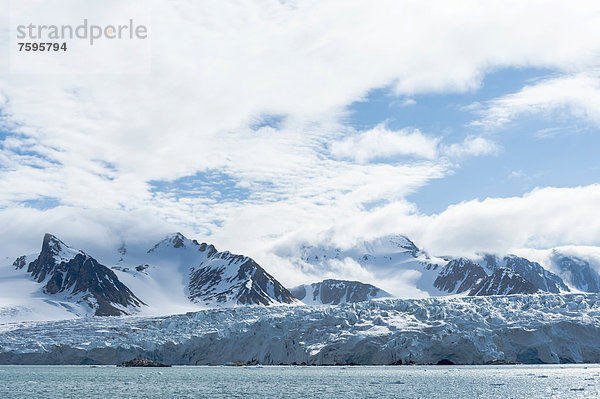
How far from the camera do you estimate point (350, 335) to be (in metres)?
154

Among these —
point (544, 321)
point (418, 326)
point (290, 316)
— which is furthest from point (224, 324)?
point (544, 321)

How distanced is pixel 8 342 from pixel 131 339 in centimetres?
3472

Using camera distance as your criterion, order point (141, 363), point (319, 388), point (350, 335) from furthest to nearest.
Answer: point (141, 363), point (350, 335), point (319, 388)

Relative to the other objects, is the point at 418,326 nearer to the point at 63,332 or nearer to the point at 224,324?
the point at 224,324

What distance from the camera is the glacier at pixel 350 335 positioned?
14525 cm

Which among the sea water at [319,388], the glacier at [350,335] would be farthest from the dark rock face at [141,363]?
the sea water at [319,388]

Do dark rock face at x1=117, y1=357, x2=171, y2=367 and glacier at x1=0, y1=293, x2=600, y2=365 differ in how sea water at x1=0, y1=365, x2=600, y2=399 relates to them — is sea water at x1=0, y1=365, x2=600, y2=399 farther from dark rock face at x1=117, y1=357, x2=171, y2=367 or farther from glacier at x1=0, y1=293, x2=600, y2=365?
dark rock face at x1=117, y1=357, x2=171, y2=367

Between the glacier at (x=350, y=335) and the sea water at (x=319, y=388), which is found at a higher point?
the glacier at (x=350, y=335)

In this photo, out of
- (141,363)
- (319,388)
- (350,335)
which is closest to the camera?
(319,388)

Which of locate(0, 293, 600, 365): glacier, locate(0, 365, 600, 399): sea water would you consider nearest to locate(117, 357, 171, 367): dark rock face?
locate(0, 293, 600, 365): glacier

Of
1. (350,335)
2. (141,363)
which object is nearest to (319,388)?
(350,335)

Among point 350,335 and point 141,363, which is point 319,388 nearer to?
point 350,335

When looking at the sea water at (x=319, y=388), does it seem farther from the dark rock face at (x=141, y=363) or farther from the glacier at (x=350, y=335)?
the dark rock face at (x=141, y=363)

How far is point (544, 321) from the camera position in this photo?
145125mm
